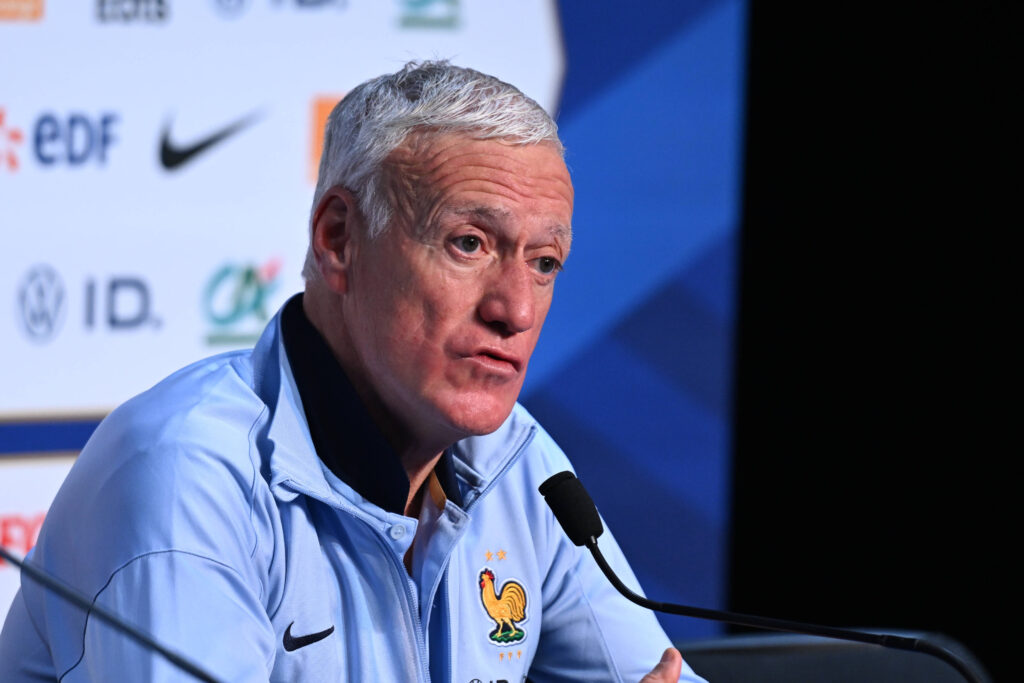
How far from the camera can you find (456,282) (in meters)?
1.27

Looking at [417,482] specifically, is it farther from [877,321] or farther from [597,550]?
[877,321]

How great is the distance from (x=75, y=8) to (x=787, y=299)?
167 centimetres

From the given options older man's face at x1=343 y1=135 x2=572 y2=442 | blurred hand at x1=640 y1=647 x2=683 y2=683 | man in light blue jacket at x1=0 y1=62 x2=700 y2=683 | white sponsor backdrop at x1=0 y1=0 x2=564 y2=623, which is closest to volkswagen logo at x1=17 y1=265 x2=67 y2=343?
white sponsor backdrop at x1=0 y1=0 x2=564 y2=623

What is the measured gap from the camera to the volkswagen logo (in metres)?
2.09

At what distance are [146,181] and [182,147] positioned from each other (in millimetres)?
93

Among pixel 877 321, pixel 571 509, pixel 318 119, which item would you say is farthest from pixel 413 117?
pixel 877 321

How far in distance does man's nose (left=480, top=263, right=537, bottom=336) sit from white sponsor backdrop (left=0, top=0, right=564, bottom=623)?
1058mm

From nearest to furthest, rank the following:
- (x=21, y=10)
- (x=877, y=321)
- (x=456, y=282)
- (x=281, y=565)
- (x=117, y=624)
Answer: (x=117, y=624), (x=281, y=565), (x=456, y=282), (x=21, y=10), (x=877, y=321)

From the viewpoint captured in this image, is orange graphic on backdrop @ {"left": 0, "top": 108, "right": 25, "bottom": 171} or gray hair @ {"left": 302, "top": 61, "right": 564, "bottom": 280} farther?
orange graphic on backdrop @ {"left": 0, "top": 108, "right": 25, "bottom": 171}

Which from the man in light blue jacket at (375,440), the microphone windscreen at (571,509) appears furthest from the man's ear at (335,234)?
the microphone windscreen at (571,509)

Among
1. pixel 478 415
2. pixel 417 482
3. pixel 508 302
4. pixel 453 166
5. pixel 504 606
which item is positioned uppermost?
pixel 453 166

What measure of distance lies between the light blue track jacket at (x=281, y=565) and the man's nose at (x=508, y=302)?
0.66 feet

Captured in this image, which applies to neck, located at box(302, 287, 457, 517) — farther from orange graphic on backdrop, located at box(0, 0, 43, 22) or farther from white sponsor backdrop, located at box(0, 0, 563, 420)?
orange graphic on backdrop, located at box(0, 0, 43, 22)

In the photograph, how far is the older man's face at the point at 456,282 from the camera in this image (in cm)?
127
